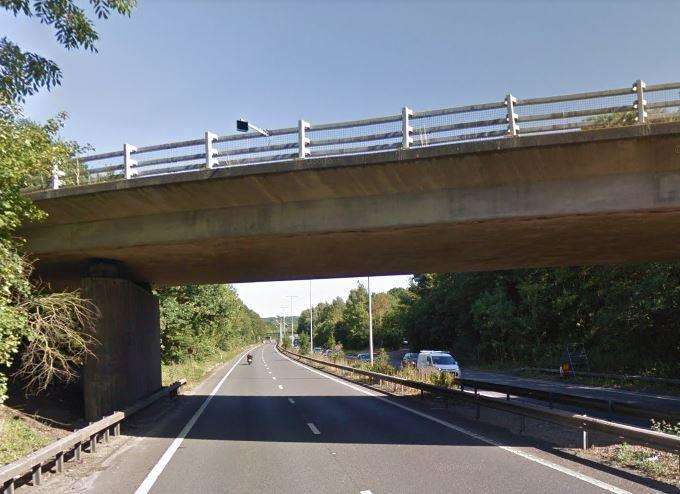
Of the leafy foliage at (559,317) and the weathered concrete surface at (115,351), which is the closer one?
the weathered concrete surface at (115,351)

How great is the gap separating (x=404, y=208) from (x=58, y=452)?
788cm

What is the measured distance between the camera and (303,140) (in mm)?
12766

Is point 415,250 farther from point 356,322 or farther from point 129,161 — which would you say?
point 356,322

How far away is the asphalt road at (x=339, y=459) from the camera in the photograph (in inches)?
304

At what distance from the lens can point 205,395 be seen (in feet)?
77.3

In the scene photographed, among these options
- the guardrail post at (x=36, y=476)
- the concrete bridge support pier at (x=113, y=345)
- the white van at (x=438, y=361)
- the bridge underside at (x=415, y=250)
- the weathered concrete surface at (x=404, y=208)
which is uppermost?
the weathered concrete surface at (x=404, y=208)

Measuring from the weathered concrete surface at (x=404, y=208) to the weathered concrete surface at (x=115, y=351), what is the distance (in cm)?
99

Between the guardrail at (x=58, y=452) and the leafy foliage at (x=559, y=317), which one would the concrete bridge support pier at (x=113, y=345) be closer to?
the guardrail at (x=58, y=452)

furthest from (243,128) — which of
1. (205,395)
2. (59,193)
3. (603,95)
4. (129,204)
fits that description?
(205,395)

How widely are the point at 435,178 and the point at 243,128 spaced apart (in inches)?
199

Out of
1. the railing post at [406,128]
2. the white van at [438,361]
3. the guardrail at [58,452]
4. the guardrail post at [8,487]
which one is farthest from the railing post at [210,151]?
the white van at [438,361]

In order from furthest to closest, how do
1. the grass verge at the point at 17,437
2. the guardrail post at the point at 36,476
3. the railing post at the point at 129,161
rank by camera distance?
the railing post at the point at 129,161 < the grass verge at the point at 17,437 < the guardrail post at the point at 36,476

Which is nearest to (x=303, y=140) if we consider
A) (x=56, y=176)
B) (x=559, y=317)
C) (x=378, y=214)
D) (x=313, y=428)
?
(x=378, y=214)

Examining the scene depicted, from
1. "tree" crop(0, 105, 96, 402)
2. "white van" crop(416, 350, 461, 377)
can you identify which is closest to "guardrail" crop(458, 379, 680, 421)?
"white van" crop(416, 350, 461, 377)
